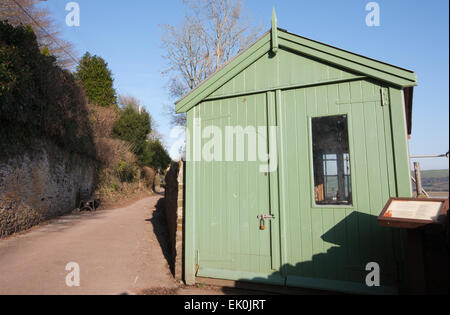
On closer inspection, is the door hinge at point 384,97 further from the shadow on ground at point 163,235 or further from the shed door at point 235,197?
the shadow on ground at point 163,235

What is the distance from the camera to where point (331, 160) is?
4.18 meters

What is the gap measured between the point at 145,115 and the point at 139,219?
15232 mm

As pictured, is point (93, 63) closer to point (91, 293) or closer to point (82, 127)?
point (82, 127)

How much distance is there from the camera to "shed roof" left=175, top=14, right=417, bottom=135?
12.5ft

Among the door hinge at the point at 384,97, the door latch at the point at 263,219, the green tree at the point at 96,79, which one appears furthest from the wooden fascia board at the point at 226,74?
the green tree at the point at 96,79

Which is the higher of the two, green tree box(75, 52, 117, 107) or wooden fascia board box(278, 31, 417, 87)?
green tree box(75, 52, 117, 107)

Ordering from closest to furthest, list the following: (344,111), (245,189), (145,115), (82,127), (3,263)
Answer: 1. (344,111)
2. (245,189)
3. (3,263)
4. (82,127)
5. (145,115)

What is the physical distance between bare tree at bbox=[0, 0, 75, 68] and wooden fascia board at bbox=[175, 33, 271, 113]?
1339 centimetres

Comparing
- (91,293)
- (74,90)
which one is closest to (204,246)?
(91,293)

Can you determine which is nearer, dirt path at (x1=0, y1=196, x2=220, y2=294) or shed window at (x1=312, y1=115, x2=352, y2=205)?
shed window at (x1=312, y1=115, x2=352, y2=205)

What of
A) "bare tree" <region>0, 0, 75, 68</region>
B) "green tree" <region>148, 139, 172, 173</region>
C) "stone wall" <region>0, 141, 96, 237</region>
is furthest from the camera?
"green tree" <region>148, 139, 172, 173</region>

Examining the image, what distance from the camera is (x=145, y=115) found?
24.7 meters

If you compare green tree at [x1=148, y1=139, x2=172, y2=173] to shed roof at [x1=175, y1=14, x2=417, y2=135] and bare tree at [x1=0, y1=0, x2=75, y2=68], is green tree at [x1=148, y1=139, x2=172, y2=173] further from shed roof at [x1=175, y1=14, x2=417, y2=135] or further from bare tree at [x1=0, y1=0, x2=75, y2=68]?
shed roof at [x1=175, y1=14, x2=417, y2=135]

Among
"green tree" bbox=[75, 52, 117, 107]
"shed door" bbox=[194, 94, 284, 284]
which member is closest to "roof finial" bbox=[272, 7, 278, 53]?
"shed door" bbox=[194, 94, 284, 284]
